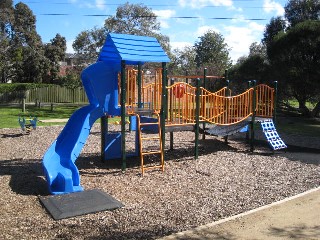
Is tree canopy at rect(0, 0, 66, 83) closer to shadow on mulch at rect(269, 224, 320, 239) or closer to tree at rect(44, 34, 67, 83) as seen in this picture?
tree at rect(44, 34, 67, 83)

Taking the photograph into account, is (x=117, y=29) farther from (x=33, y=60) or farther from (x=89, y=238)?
(x=89, y=238)

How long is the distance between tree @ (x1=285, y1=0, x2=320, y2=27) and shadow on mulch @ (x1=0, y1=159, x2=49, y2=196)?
2136cm

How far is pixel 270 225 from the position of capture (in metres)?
4.95

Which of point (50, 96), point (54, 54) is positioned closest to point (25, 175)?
point (50, 96)

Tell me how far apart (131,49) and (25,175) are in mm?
3512

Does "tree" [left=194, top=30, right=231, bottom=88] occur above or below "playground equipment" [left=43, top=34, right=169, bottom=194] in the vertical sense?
above

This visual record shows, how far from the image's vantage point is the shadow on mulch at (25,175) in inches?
265

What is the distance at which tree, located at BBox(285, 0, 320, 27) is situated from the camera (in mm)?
24281

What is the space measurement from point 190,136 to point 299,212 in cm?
880

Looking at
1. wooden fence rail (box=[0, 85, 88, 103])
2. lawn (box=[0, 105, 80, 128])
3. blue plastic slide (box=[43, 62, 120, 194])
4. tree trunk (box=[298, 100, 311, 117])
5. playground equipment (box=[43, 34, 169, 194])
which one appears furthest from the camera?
wooden fence rail (box=[0, 85, 88, 103])

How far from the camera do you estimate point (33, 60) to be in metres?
41.1

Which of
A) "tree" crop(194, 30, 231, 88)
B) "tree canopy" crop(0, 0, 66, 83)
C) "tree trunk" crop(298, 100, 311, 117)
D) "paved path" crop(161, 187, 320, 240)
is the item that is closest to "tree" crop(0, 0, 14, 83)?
"tree canopy" crop(0, 0, 66, 83)

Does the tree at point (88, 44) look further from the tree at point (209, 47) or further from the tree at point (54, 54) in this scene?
the tree at point (209, 47)

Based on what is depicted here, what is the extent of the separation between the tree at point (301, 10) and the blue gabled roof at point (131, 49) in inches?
750
